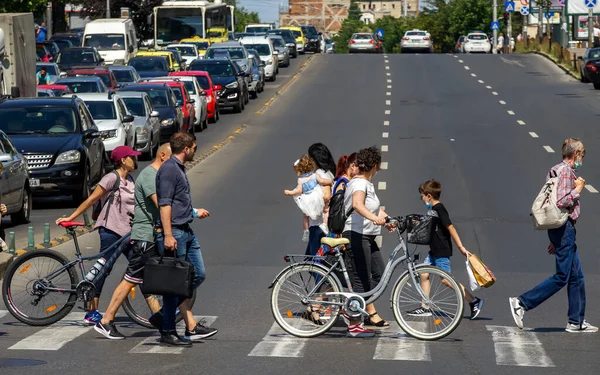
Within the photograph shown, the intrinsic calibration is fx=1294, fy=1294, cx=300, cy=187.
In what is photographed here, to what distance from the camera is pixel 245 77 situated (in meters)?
46.1

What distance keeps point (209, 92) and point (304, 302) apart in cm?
2966

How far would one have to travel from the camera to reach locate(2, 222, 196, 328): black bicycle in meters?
11.2

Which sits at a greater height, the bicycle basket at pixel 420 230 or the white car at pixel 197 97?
the bicycle basket at pixel 420 230

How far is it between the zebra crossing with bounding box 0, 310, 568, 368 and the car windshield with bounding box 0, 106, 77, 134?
38.8ft

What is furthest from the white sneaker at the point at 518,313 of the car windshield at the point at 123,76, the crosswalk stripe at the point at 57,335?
the car windshield at the point at 123,76

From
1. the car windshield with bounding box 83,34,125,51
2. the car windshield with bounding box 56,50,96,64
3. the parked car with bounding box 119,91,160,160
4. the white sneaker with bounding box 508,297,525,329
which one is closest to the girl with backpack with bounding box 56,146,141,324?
the white sneaker with bounding box 508,297,525,329

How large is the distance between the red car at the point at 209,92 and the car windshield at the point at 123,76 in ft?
4.70

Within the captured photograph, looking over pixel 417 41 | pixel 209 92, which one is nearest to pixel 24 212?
pixel 209 92

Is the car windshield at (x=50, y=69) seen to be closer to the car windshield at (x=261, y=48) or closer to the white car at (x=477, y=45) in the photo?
the car windshield at (x=261, y=48)

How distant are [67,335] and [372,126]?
88.0ft

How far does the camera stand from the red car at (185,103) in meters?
34.5

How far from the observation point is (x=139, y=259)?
1075 cm

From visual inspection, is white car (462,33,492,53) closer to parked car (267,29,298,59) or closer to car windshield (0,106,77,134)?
parked car (267,29,298,59)

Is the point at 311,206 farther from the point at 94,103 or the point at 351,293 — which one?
the point at 94,103
